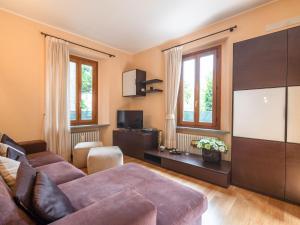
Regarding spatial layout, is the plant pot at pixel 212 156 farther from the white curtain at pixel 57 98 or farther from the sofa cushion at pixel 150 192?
the white curtain at pixel 57 98

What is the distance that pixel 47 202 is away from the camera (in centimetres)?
83

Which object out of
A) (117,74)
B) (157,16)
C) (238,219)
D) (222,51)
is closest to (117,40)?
(117,74)

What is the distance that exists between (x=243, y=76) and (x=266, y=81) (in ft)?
0.96

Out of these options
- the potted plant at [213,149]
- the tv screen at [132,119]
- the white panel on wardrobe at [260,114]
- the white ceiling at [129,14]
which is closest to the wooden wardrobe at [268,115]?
the white panel on wardrobe at [260,114]

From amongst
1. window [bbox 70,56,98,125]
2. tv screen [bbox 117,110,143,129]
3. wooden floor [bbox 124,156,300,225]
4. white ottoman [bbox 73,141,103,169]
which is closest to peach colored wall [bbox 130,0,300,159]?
tv screen [bbox 117,110,143,129]

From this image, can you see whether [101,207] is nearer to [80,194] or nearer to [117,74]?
[80,194]

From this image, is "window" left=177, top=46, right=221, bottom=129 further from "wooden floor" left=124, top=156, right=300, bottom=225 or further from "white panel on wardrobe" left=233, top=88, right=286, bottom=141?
"wooden floor" left=124, top=156, right=300, bottom=225

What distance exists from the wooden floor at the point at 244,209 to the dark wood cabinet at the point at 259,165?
116 millimetres

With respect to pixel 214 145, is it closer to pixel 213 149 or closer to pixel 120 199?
pixel 213 149

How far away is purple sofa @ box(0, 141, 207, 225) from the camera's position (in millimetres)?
776

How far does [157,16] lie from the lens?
2676 millimetres

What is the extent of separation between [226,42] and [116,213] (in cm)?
314

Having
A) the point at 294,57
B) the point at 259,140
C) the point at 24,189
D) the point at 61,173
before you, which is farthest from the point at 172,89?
the point at 24,189

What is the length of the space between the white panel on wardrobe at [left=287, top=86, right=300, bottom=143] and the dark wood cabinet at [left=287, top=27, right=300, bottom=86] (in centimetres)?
10
